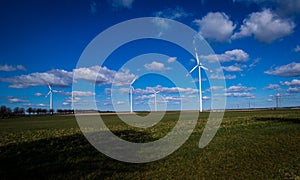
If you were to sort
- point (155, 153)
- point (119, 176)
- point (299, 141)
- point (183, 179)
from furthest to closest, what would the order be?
point (299, 141)
point (155, 153)
point (119, 176)
point (183, 179)

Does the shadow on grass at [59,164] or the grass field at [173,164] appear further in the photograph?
the shadow on grass at [59,164]

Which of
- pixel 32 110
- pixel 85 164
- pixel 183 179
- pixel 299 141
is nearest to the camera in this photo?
pixel 183 179

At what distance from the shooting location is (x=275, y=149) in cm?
→ 1426

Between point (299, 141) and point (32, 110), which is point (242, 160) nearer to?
point (299, 141)

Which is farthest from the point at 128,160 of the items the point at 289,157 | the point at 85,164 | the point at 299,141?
the point at 299,141

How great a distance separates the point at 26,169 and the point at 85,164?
95.1 inches

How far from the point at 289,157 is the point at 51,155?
11.8m

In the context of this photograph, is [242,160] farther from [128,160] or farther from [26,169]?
[26,169]

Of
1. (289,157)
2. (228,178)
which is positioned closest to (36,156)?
(228,178)

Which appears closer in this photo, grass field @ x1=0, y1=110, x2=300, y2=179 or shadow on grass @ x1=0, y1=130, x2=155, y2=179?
grass field @ x1=0, y1=110, x2=300, y2=179

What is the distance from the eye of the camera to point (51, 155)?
1402cm

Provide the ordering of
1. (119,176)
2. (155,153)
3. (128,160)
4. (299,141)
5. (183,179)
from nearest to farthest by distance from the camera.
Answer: (183,179), (119,176), (128,160), (155,153), (299,141)

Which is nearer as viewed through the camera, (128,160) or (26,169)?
(26,169)

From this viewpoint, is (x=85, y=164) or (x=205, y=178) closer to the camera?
(x=205, y=178)
